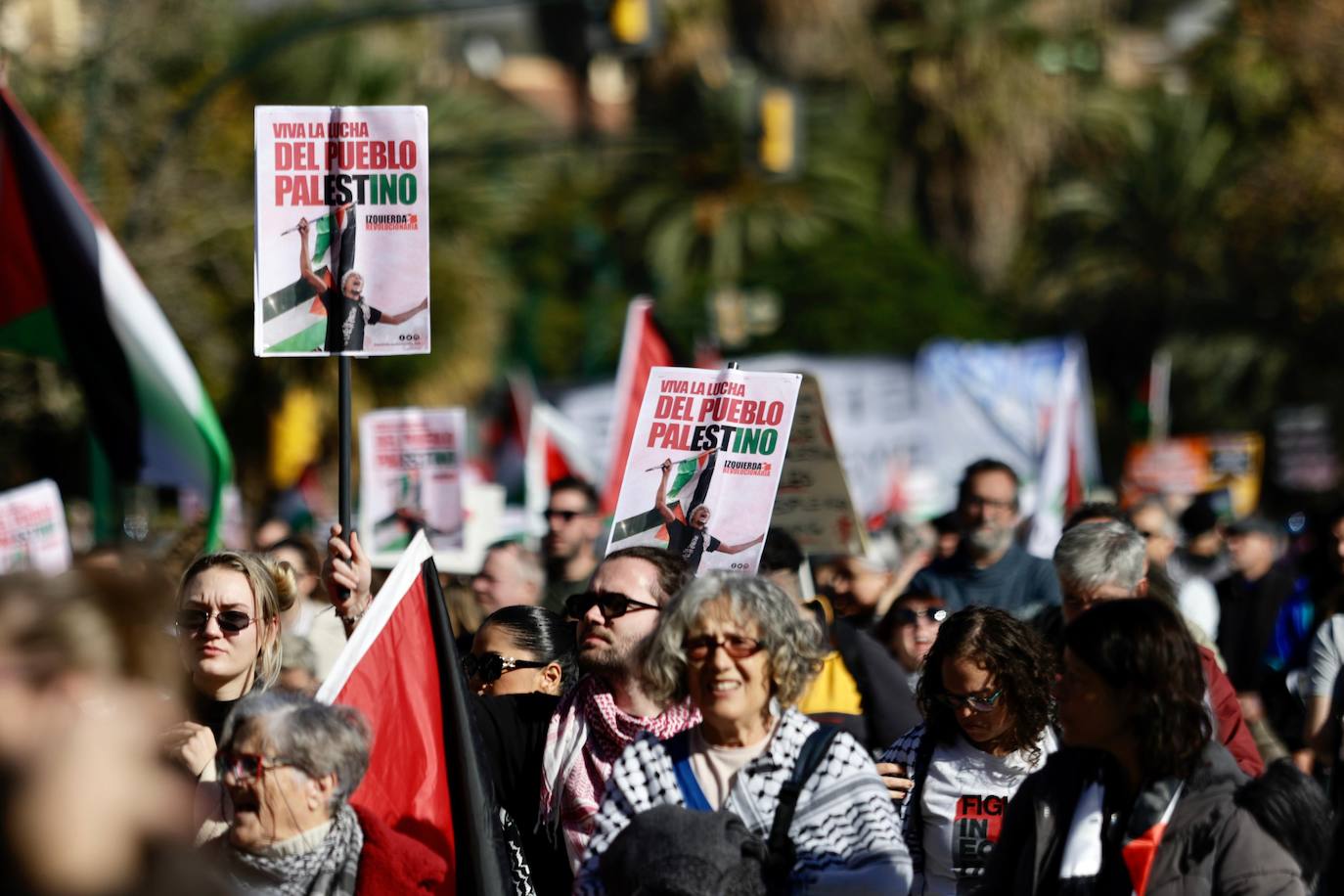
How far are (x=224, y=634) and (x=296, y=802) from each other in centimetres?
101

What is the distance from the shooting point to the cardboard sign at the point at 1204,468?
1838 cm

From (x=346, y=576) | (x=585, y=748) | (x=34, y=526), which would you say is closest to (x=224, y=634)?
(x=346, y=576)

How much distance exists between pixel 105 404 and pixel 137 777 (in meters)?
6.09

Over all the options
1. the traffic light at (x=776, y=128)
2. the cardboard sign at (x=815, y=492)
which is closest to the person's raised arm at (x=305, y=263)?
the cardboard sign at (x=815, y=492)

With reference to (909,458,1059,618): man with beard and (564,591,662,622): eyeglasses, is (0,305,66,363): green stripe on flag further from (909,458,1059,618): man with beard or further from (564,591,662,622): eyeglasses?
A: (564,591,662,622): eyeglasses

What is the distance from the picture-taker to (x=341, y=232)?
5402 mm

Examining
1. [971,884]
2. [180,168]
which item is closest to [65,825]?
[971,884]

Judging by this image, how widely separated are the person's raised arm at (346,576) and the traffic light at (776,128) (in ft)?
47.7

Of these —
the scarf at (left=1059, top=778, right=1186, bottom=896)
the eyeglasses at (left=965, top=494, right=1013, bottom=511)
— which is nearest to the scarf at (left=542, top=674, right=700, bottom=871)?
the scarf at (left=1059, top=778, right=1186, bottom=896)

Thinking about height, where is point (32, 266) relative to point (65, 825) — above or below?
above

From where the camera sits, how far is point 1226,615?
932 cm

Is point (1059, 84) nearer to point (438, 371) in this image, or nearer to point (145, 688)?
point (438, 371)

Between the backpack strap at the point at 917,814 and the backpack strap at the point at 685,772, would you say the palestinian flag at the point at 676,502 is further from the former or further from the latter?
the backpack strap at the point at 685,772

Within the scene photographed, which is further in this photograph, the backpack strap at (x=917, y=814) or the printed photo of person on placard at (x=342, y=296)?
the printed photo of person on placard at (x=342, y=296)
